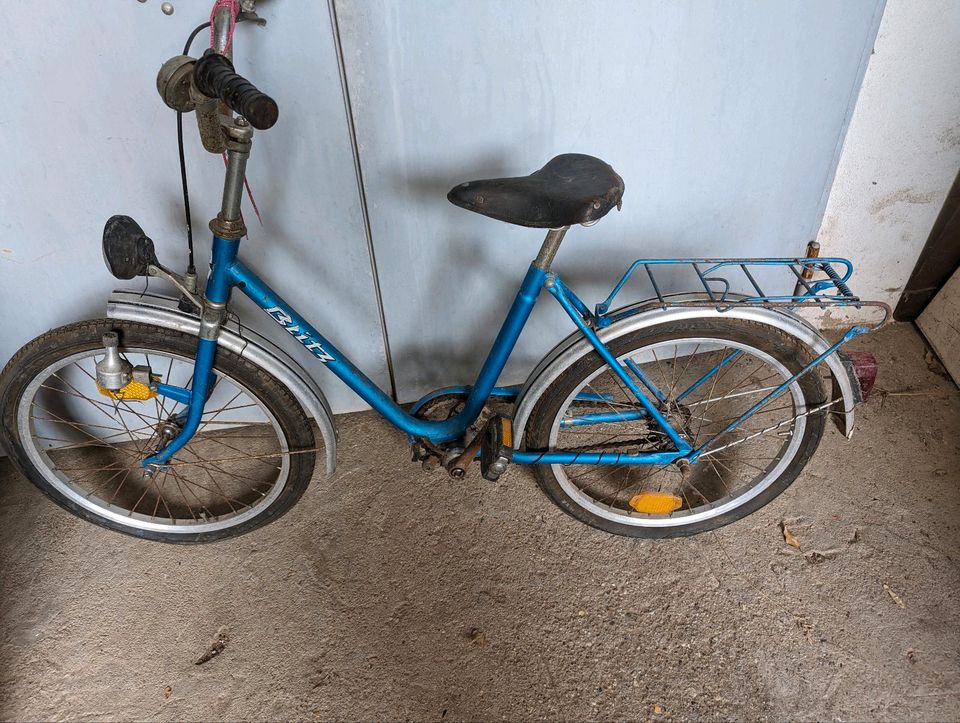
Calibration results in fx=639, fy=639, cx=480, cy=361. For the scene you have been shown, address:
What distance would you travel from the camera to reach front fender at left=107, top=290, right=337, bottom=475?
1551 mm

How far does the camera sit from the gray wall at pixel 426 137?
1.48 meters

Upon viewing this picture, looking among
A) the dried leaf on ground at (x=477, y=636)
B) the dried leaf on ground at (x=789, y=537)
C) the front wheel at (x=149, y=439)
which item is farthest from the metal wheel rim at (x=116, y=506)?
the dried leaf on ground at (x=789, y=537)

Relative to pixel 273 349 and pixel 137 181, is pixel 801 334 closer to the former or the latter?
pixel 273 349

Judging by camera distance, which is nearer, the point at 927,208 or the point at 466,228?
the point at 466,228

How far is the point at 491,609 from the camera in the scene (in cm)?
183

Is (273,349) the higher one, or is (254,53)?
(254,53)

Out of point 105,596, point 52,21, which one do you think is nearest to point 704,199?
point 52,21

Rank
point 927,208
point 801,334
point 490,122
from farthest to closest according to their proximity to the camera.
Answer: point 927,208 < point 490,122 < point 801,334

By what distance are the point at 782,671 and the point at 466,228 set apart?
4.90ft

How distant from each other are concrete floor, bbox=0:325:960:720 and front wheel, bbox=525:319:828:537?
Result: 12 cm

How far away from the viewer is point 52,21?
137 cm

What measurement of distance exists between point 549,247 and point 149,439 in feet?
4.52

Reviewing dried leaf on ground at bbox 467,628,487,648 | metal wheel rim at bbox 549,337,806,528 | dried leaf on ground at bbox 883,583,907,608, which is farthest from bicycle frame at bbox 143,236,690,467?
dried leaf on ground at bbox 883,583,907,608

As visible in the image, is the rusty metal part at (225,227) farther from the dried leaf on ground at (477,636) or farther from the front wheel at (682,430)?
the dried leaf on ground at (477,636)
